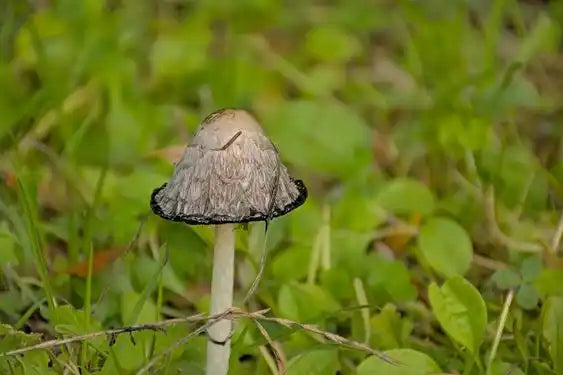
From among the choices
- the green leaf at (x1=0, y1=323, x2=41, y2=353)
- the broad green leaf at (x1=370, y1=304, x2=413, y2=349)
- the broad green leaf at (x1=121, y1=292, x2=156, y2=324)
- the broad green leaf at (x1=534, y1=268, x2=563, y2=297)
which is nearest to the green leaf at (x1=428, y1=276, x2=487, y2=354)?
the broad green leaf at (x1=370, y1=304, x2=413, y2=349)

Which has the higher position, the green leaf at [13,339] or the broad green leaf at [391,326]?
the green leaf at [13,339]

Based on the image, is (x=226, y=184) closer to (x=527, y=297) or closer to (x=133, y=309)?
(x=133, y=309)

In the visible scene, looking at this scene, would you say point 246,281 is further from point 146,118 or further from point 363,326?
point 146,118

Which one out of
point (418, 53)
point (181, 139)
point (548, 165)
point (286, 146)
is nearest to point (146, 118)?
point (181, 139)

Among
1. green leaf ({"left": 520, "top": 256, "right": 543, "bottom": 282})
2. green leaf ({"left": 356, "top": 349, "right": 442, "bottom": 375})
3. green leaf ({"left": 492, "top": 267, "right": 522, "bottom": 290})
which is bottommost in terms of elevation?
green leaf ({"left": 356, "top": 349, "right": 442, "bottom": 375})

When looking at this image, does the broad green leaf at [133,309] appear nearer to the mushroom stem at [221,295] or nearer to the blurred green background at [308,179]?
the blurred green background at [308,179]

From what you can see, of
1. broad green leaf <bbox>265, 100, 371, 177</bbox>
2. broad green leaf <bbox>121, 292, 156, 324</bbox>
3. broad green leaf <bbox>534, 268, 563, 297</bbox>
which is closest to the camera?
broad green leaf <bbox>121, 292, 156, 324</bbox>

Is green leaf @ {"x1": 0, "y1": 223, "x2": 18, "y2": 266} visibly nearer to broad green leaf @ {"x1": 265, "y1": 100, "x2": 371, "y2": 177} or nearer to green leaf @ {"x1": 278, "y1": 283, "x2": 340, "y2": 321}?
green leaf @ {"x1": 278, "y1": 283, "x2": 340, "y2": 321}

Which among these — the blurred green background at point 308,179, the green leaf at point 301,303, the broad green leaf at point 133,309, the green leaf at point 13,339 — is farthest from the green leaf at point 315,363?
the green leaf at point 13,339

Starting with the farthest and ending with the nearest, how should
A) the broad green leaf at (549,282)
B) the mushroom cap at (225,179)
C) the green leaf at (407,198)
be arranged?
the green leaf at (407,198) < the broad green leaf at (549,282) < the mushroom cap at (225,179)
